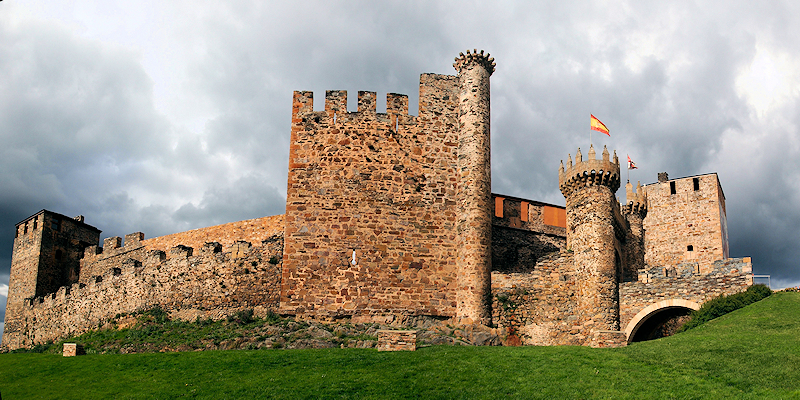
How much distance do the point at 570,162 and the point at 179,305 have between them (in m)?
18.4

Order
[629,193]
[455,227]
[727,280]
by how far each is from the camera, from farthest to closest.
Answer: [629,193] < [455,227] < [727,280]

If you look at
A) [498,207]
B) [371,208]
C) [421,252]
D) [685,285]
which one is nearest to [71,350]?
[371,208]

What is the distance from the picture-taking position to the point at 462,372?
16.3 meters

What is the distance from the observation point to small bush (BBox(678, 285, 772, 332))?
2322cm

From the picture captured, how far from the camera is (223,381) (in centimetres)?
1614

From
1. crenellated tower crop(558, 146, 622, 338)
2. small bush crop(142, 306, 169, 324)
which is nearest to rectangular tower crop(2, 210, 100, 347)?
small bush crop(142, 306, 169, 324)

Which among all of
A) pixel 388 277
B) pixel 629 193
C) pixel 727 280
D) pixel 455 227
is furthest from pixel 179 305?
pixel 629 193

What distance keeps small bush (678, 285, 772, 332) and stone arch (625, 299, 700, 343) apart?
162 centimetres

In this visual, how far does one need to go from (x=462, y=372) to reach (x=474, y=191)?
1123cm

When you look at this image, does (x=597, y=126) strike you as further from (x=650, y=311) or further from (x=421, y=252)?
(x=421, y=252)

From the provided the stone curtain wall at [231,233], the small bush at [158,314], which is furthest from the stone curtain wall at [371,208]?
the small bush at [158,314]

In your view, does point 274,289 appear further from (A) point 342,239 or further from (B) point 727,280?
(B) point 727,280

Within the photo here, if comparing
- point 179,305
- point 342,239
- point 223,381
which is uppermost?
point 342,239

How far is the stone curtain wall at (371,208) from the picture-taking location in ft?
83.1
